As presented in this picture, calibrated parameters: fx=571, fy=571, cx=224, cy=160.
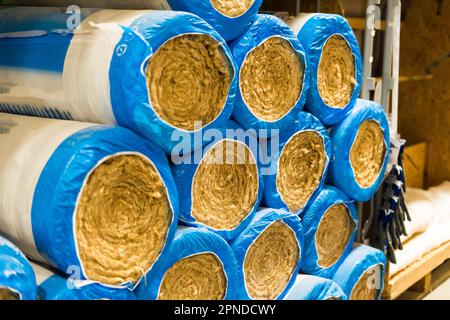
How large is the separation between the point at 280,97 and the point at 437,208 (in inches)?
81.7

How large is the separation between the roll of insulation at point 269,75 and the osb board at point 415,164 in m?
2.16

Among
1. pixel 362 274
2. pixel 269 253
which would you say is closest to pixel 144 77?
pixel 269 253

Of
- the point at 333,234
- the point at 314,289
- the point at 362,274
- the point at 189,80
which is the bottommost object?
the point at 362,274

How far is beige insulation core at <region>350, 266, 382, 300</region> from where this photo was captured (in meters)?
2.62

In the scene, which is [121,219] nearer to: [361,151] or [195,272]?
[195,272]

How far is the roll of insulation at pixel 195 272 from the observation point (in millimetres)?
1716

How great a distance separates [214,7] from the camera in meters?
1.78

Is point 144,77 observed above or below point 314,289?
above

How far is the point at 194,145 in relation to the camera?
175 centimetres

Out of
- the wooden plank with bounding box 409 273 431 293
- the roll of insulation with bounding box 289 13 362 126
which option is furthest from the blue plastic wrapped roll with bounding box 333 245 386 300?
the wooden plank with bounding box 409 273 431 293

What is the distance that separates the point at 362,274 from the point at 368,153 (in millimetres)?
555

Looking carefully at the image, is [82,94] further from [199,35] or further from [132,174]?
[199,35]

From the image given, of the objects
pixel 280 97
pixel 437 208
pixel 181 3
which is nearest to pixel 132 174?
pixel 181 3

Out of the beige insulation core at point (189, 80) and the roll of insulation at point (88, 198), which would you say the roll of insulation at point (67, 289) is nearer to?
the roll of insulation at point (88, 198)
